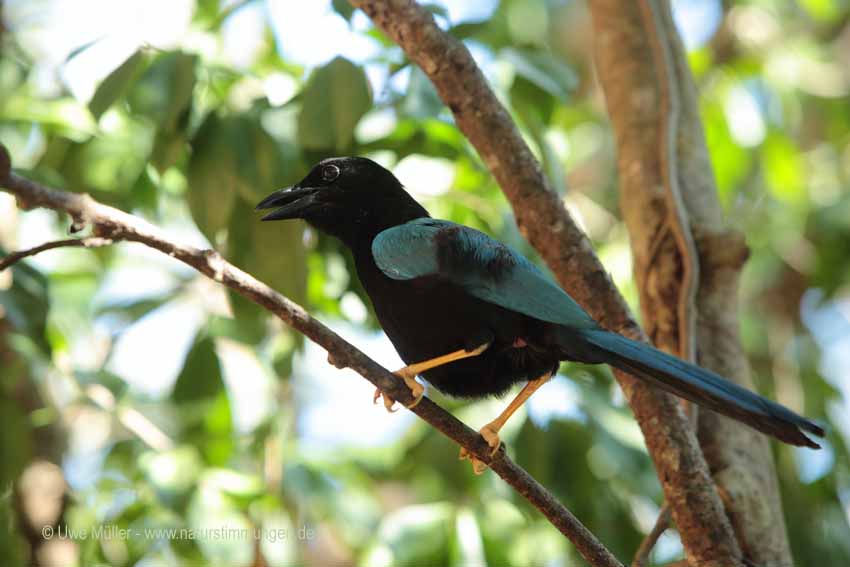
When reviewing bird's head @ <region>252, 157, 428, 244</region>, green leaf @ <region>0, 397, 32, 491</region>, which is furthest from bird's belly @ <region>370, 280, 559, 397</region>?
green leaf @ <region>0, 397, 32, 491</region>

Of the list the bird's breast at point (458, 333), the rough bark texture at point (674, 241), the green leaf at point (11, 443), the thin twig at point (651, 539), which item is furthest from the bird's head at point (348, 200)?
the green leaf at point (11, 443)

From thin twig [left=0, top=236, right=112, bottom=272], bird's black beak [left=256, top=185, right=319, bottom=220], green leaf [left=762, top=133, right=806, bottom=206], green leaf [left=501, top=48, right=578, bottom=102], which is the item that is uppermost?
green leaf [left=762, top=133, right=806, bottom=206]

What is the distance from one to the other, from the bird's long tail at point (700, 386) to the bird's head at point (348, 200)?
1.09 m

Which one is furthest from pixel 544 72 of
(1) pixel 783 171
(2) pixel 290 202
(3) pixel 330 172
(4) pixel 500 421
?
(1) pixel 783 171

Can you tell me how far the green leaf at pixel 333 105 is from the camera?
3572 millimetres

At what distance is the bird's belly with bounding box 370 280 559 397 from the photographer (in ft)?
10.4

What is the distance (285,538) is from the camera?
14.9 feet

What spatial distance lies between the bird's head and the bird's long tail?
3.57ft

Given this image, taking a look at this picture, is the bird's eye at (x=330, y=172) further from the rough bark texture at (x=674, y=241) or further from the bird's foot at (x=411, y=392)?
the rough bark texture at (x=674, y=241)

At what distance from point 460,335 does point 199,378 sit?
1618 mm

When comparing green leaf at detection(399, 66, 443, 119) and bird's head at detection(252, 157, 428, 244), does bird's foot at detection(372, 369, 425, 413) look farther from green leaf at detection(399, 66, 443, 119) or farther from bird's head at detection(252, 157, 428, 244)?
green leaf at detection(399, 66, 443, 119)

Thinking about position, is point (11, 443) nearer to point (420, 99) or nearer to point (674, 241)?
point (420, 99)

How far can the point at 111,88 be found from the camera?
135 inches

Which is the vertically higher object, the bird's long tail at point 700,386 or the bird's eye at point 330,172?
the bird's eye at point 330,172
